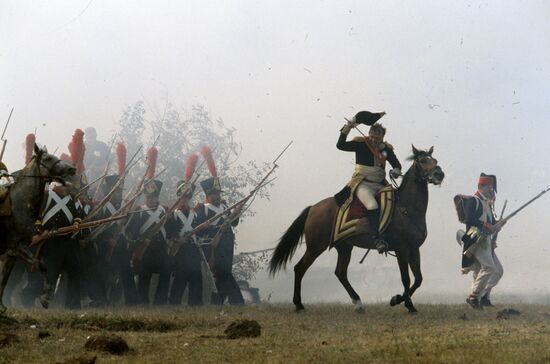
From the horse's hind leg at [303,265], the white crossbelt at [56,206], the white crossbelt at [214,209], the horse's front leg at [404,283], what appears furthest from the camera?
the white crossbelt at [214,209]

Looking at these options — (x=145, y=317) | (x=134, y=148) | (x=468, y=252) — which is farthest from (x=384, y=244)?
(x=134, y=148)

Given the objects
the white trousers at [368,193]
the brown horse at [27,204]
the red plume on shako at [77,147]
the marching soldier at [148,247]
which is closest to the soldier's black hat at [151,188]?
the marching soldier at [148,247]

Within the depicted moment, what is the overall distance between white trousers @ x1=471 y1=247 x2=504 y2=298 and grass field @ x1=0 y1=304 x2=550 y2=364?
5.57 feet

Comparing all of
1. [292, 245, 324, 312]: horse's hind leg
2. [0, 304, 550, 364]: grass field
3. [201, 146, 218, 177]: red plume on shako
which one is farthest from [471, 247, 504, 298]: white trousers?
[201, 146, 218, 177]: red plume on shako

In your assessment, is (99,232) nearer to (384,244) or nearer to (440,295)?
(384,244)

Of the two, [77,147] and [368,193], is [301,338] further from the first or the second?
[77,147]

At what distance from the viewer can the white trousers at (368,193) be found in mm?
16594

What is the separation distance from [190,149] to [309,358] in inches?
657

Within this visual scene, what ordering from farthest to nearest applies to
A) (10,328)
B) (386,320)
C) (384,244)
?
(384,244), (386,320), (10,328)

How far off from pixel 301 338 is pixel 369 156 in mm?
6335

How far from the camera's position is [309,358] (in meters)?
9.60

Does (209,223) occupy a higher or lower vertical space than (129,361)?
higher

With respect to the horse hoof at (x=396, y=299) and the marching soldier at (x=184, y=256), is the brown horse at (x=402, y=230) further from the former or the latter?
the marching soldier at (x=184, y=256)

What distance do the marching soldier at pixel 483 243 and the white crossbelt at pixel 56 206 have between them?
8.20 meters
